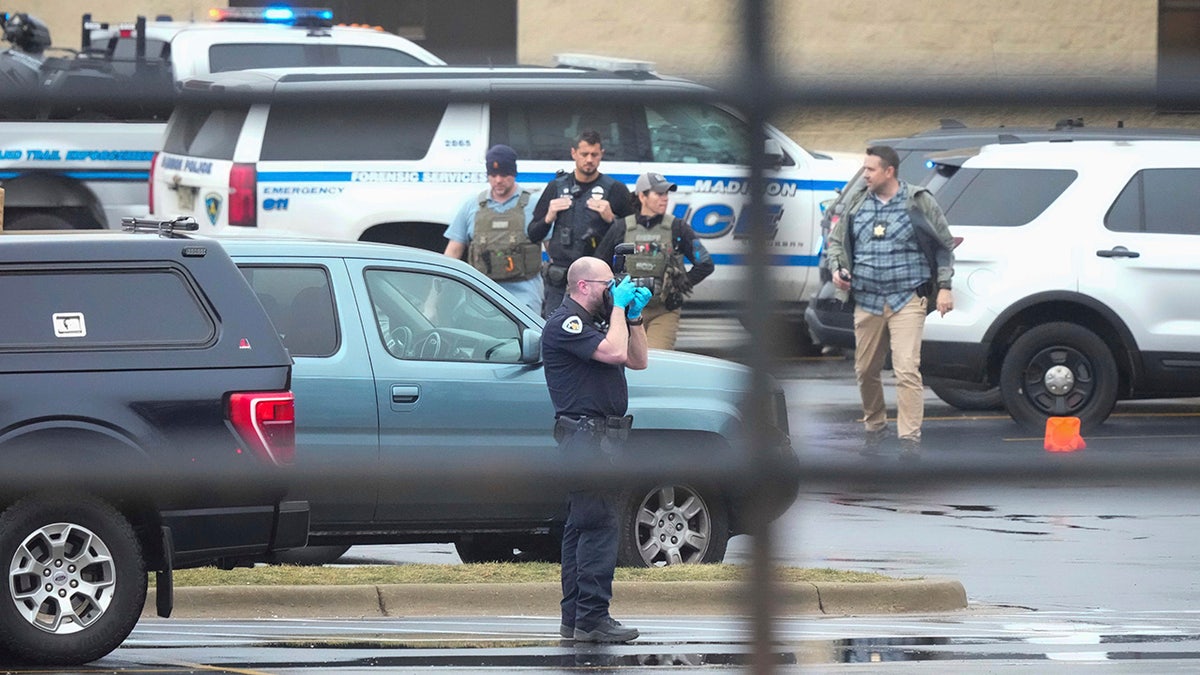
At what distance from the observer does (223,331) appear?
711 cm

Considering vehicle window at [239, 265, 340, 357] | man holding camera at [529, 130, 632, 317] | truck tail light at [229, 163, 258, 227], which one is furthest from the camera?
man holding camera at [529, 130, 632, 317]

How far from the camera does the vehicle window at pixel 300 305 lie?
8.25 metres

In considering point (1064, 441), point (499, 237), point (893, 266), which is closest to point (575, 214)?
point (499, 237)

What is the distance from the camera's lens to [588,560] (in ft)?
23.8

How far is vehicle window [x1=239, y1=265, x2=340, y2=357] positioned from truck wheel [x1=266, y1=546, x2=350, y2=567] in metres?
1.40

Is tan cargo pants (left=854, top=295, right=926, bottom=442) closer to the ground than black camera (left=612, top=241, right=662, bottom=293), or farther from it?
closer to the ground

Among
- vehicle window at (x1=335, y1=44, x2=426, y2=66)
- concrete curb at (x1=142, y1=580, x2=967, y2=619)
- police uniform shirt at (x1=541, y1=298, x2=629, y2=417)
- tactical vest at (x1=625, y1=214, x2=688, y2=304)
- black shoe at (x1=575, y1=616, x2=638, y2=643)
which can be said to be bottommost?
concrete curb at (x1=142, y1=580, x2=967, y2=619)

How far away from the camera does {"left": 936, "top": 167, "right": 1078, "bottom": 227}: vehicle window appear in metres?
11.6

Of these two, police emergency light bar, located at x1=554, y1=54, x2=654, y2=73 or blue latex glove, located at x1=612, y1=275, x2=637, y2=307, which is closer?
police emergency light bar, located at x1=554, y1=54, x2=654, y2=73

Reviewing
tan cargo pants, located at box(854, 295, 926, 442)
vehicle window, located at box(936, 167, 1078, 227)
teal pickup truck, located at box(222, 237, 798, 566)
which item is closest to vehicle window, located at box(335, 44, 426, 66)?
teal pickup truck, located at box(222, 237, 798, 566)

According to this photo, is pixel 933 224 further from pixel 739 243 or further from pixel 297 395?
pixel 739 243

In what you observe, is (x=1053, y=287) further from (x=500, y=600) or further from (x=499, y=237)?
(x=500, y=600)

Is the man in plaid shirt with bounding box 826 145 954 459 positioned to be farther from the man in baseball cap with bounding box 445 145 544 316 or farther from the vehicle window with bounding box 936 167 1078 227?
the man in baseball cap with bounding box 445 145 544 316

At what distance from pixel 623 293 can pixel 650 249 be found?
295 cm
